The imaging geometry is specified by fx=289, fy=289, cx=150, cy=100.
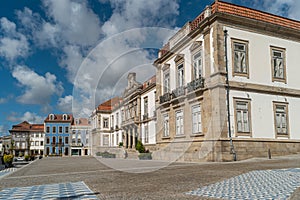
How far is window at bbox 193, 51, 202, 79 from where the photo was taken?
17312mm

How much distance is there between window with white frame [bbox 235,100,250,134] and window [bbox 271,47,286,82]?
286 cm

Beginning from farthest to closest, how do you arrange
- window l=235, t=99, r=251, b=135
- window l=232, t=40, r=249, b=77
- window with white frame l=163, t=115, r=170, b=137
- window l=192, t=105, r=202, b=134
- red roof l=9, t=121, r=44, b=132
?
red roof l=9, t=121, r=44, b=132, window with white frame l=163, t=115, r=170, b=137, window l=192, t=105, r=202, b=134, window l=232, t=40, r=249, b=77, window l=235, t=99, r=251, b=135

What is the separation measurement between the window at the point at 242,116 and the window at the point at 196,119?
2.34m

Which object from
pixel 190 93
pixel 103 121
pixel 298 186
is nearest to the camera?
pixel 298 186

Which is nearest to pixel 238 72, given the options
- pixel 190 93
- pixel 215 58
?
pixel 215 58

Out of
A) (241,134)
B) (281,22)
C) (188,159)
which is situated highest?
(281,22)

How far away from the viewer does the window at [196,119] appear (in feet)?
55.7

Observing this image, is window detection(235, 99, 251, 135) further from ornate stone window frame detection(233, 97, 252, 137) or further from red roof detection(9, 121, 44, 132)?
red roof detection(9, 121, 44, 132)

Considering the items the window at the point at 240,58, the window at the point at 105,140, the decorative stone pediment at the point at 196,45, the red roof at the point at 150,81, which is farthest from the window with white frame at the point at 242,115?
the window at the point at 105,140

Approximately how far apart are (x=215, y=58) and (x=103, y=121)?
3142 centimetres

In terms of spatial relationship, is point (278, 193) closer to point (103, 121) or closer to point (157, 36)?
point (157, 36)

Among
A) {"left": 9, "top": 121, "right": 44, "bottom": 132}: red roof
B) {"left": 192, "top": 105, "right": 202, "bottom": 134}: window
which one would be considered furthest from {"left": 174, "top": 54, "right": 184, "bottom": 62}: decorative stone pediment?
{"left": 9, "top": 121, "right": 44, "bottom": 132}: red roof

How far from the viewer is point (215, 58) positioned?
50.3 ft

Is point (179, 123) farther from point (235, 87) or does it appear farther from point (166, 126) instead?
point (235, 87)
